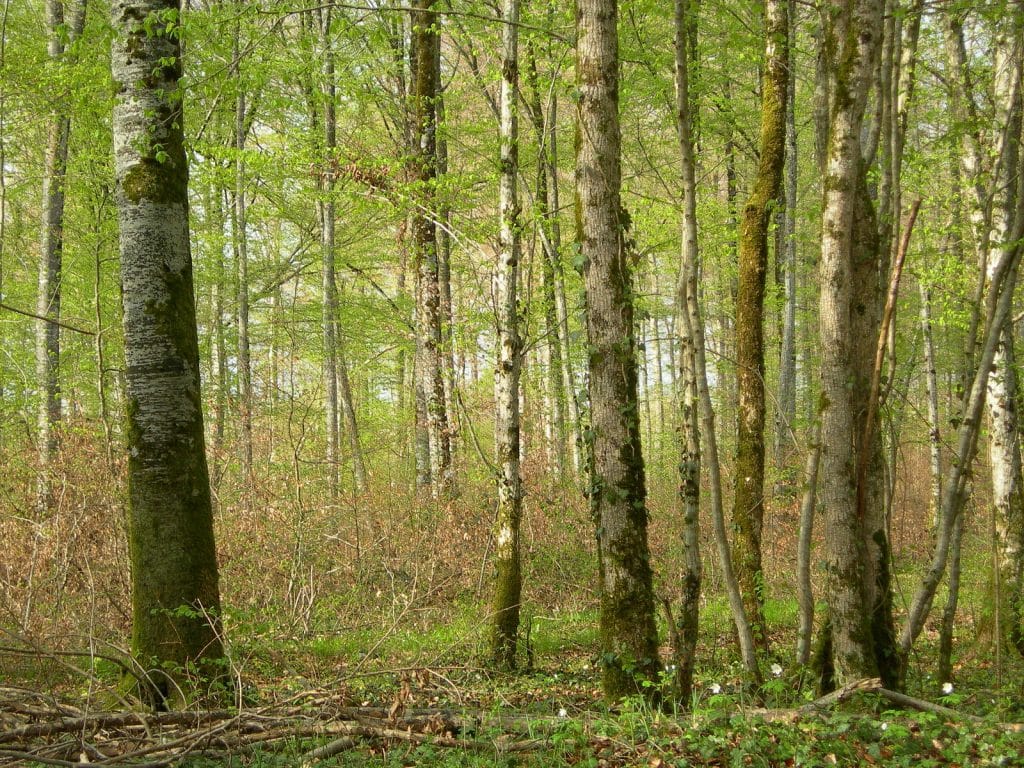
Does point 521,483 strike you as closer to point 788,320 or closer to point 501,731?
point 501,731

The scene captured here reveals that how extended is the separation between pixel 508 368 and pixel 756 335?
2.45 m

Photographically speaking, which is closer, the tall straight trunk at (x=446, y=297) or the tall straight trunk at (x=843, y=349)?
the tall straight trunk at (x=843, y=349)

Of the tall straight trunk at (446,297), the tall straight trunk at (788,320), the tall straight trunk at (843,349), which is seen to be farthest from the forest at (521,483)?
the tall straight trunk at (788,320)

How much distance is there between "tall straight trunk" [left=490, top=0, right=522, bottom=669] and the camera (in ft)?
22.6

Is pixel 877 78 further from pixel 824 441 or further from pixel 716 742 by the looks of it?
pixel 716 742

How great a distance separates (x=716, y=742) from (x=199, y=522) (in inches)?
137

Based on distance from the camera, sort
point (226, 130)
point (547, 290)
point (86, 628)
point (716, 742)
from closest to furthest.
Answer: point (716, 742), point (86, 628), point (547, 290), point (226, 130)

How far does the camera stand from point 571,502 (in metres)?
11.1

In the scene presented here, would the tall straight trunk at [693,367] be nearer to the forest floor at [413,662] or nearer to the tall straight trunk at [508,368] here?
the forest floor at [413,662]

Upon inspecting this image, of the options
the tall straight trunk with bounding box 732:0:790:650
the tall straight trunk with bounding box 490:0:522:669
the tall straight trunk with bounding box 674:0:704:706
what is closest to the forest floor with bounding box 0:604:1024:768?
the tall straight trunk with bounding box 674:0:704:706

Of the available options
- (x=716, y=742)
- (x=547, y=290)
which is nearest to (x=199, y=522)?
(x=716, y=742)

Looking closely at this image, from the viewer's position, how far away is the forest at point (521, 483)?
4.41 metres

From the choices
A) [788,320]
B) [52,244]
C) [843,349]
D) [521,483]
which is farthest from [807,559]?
[52,244]

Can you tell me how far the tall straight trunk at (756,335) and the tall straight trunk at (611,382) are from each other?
2.49 metres
